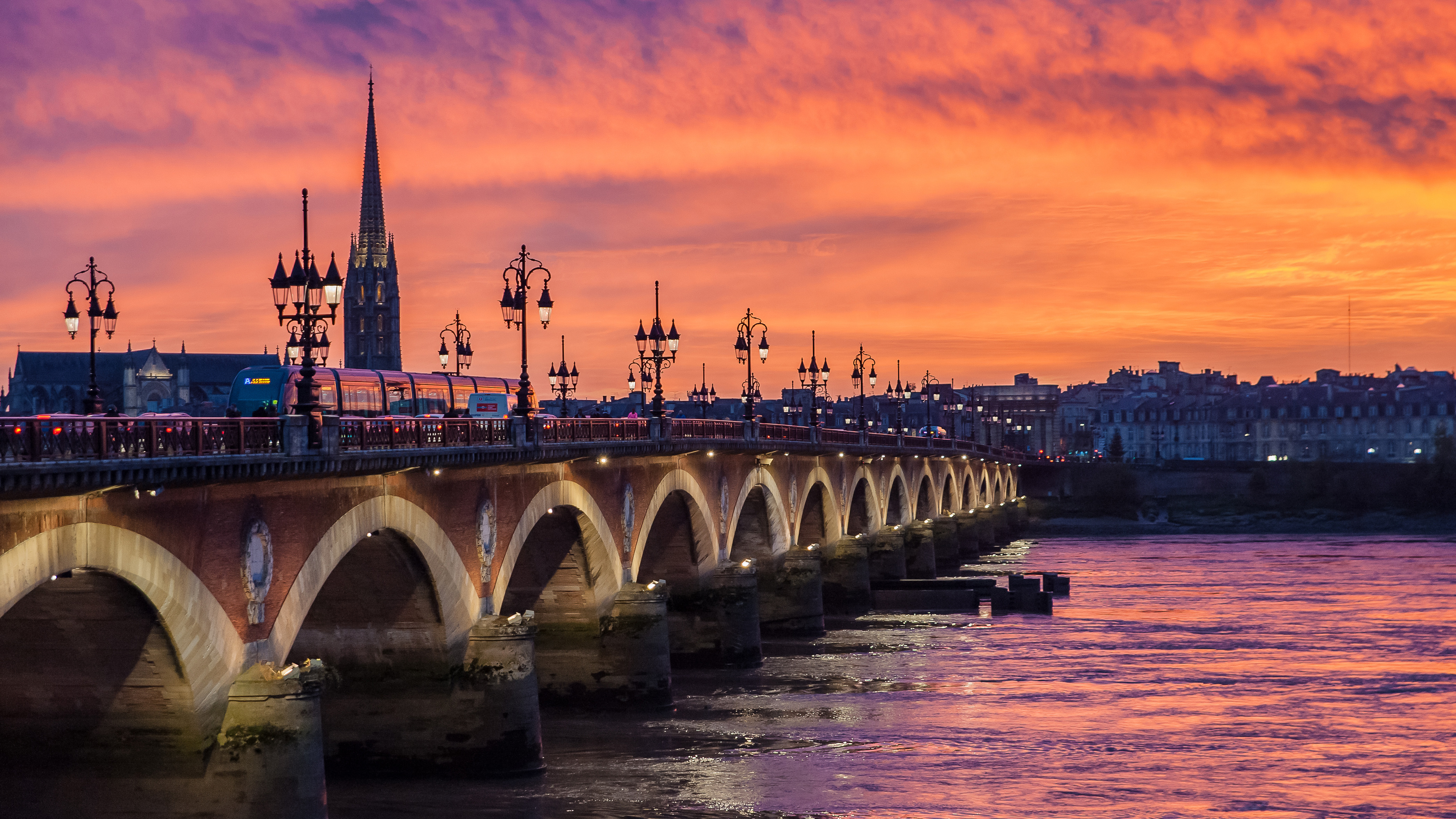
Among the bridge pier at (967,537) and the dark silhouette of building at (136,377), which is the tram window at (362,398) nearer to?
the bridge pier at (967,537)

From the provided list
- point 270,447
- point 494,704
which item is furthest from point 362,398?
point 270,447

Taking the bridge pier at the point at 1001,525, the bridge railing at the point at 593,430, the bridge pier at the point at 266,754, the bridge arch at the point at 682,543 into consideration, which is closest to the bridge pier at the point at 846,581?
the bridge arch at the point at 682,543

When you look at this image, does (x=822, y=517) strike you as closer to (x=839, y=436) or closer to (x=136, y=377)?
(x=839, y=436)

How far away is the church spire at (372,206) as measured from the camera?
162 metres

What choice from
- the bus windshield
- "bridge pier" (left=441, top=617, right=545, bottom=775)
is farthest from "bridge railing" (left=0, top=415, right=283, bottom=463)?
the bus windshield

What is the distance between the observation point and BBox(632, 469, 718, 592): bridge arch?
50.1 meters

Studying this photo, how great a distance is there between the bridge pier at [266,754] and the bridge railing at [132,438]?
319 cm

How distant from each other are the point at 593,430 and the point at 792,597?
2297 centimetres

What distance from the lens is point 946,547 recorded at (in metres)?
99.8

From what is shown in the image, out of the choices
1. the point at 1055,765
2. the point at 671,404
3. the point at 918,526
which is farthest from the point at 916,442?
the point at 671,404

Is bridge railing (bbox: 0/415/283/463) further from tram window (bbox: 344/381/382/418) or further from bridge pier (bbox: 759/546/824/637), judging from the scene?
bridge pier (bbox: 759/546/824/637)

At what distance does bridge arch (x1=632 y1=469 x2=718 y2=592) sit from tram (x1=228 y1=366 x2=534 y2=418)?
6966mm

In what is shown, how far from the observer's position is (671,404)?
190 m

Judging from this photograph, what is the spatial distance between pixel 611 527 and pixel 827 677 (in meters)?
10.0
